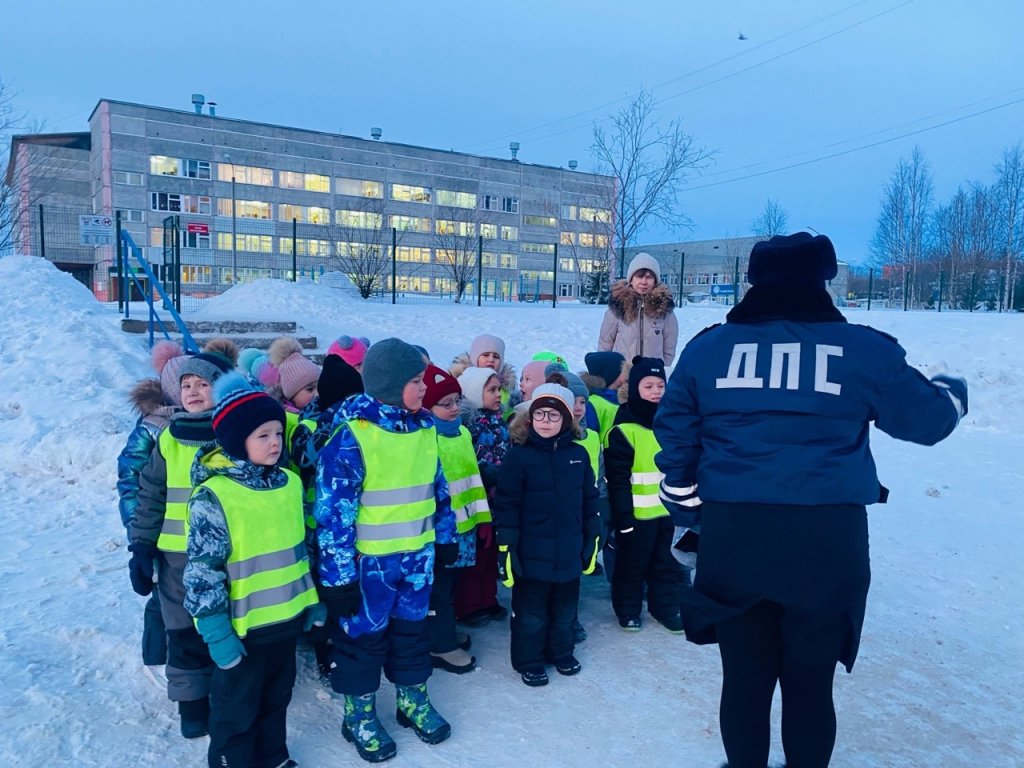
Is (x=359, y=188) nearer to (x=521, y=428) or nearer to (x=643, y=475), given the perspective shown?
(x=643, y=475)

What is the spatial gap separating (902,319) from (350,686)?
624 inches

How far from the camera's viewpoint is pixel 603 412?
4746 millimetres

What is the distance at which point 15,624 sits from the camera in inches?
145

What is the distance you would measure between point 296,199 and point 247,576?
5182 cm

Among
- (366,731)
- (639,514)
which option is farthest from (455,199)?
(366,731)

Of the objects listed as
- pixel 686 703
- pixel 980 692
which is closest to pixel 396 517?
pixel 686 703

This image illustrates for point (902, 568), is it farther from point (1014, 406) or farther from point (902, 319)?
point (902, 319)

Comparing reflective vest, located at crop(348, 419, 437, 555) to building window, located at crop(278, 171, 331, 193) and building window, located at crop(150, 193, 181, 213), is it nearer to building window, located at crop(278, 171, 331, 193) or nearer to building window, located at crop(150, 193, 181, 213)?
building window, located at crop(150, 193, 181, 213)

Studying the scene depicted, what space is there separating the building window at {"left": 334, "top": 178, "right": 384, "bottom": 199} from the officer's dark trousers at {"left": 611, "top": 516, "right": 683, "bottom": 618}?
170ft

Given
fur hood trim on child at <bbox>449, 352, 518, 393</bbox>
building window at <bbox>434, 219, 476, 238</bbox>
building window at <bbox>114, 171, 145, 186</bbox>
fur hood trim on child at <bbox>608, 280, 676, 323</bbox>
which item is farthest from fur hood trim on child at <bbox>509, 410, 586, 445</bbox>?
building window at <bbox>434, 219, 476, 238</bbox>

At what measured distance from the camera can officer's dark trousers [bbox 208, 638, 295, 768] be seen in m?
2.53

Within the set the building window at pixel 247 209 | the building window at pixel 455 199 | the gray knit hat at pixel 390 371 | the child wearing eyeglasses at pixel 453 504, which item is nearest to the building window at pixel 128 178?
the building window at pixel 247 209

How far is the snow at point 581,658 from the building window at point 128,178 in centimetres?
4320

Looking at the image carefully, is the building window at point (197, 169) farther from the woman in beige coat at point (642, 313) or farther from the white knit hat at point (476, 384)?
the white knit hat at point (476, 384)
